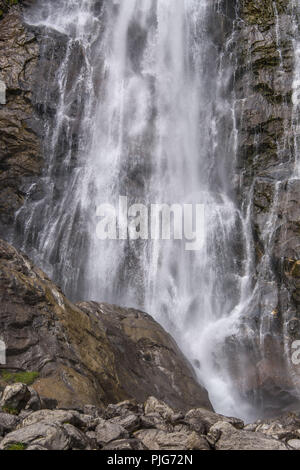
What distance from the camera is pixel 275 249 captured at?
19.3 metres

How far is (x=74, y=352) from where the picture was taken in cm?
1067

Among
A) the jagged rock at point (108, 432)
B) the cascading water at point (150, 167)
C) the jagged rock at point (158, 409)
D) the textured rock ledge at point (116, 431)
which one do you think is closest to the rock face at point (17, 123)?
the cascading water at point (150, 167)

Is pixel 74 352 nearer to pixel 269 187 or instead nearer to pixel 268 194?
pixel 268 194

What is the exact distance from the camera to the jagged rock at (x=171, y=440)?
7.05m

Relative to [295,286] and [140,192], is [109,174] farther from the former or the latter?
[295,286]

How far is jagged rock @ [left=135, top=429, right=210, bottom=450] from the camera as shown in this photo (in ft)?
23.1

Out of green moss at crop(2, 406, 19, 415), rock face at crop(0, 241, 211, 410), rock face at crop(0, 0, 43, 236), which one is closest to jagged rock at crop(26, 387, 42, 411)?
green moss at crop(2, 406, 19, 415)

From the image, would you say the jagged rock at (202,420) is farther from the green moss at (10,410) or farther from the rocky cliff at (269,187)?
the rocky cliff at (269,187)

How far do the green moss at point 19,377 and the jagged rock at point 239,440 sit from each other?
12.4 ft

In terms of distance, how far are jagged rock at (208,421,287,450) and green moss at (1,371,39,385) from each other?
12.4ft

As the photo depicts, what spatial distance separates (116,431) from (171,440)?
0.85 metres

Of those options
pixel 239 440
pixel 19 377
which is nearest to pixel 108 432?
pixel 239 440

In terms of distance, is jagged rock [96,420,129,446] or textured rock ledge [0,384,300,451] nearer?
textured rock ledge [0,384,300,451]

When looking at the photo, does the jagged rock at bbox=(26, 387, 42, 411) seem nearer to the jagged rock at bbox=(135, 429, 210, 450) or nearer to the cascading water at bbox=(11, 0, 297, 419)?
the jagged rock at bbox=(135, 429, 210, 450)
